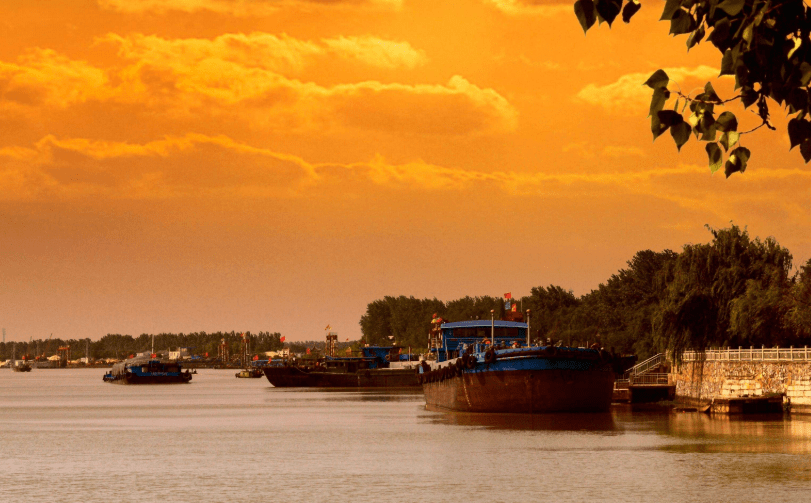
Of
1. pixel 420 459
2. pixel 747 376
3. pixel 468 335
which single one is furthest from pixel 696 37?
pixel 468 335

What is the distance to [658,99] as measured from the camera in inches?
347

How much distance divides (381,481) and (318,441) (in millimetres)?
19018

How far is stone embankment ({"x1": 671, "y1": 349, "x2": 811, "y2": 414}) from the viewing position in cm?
6438

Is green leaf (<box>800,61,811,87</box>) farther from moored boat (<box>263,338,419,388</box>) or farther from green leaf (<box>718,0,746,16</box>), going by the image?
moored boat (<box>263,338,419,388</box>)

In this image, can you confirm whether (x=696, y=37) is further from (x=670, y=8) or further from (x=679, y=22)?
(x=670, y=8)

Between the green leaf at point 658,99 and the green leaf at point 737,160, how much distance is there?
1.14 m

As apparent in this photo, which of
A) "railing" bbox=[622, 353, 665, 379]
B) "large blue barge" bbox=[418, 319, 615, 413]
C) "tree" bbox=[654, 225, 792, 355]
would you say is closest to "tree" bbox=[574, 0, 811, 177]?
"large blue barge" bbox=[418, 319, 615, 413]

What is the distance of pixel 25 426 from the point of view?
71.9 metres

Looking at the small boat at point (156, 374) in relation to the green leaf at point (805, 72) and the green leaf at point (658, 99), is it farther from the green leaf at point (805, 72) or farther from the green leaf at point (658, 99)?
the green leaf at point (805, 72)

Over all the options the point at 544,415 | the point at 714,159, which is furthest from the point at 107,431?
the point at 714,159

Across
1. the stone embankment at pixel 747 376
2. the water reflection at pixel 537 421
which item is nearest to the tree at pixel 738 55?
the water reflection at pixel 537 421

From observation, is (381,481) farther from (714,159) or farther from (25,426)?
(25,426)

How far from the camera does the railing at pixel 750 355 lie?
212ft

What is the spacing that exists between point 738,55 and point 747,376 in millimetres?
65383
